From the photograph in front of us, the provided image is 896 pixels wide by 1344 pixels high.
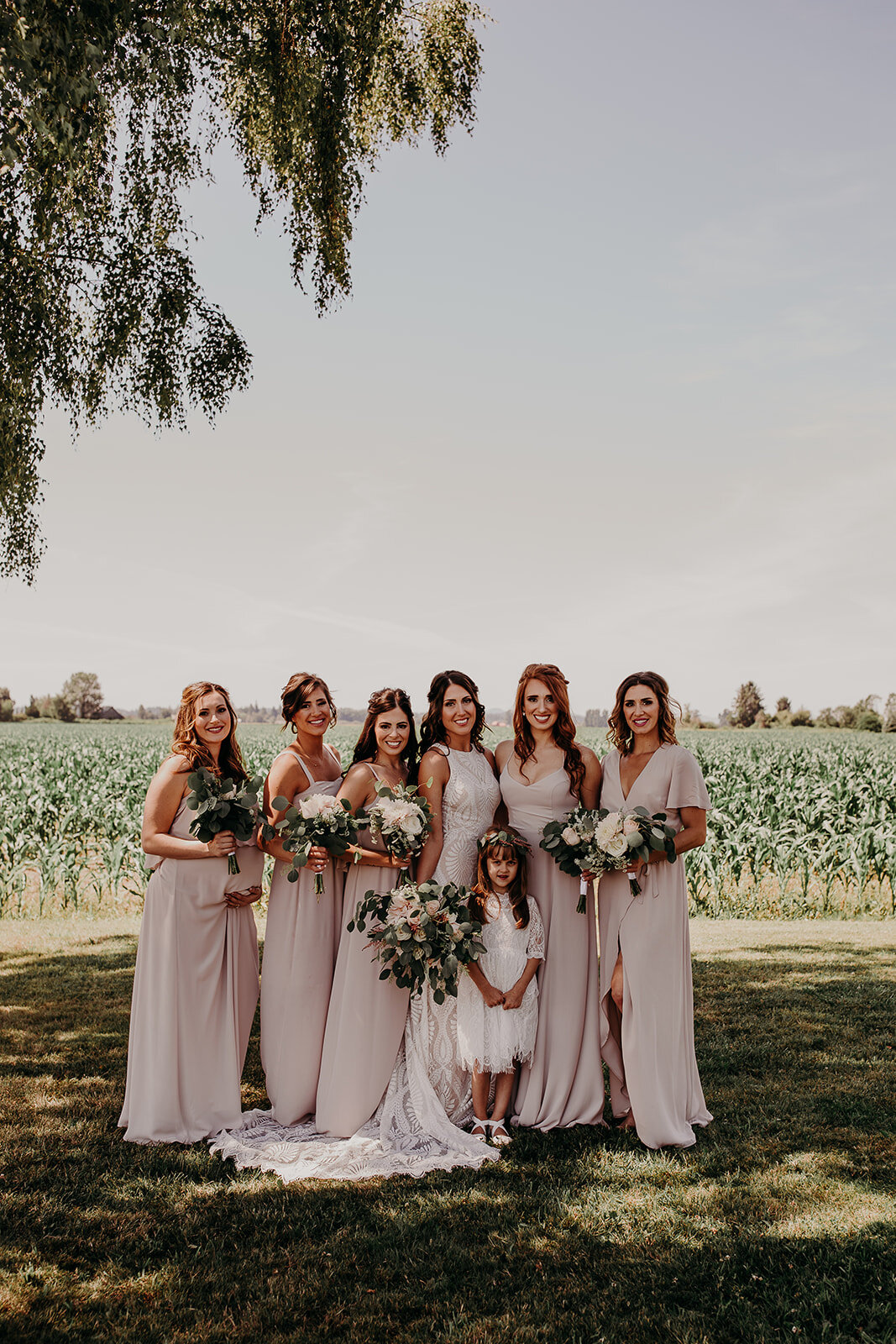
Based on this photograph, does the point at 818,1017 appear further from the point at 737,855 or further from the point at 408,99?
the point at 408,99

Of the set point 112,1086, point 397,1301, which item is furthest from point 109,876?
point 397,1301

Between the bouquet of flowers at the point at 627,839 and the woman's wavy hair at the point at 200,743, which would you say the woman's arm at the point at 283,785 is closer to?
the woman's wavy hair at the point at 200,743

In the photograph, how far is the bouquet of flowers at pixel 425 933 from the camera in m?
4.82

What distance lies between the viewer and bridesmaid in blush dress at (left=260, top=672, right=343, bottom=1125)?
17.4 feet

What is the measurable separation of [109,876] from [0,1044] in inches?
211

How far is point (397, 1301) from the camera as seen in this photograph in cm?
358

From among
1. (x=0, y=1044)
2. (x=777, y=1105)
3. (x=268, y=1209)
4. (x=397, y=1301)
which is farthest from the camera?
(x=0, y=1044)

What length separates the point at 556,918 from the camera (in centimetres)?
534

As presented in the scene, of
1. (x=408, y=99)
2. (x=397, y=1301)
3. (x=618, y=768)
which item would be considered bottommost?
(x=397, y=1301)

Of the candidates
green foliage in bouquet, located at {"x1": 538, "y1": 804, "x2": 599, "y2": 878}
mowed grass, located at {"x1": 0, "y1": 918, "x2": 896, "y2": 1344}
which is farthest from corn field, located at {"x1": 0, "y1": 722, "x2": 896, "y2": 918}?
green foliage in bouquet, located at {"x1": 538, "y1": 804, "x2": 599, "y2": 878}

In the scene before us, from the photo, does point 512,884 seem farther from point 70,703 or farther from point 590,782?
point 70,703

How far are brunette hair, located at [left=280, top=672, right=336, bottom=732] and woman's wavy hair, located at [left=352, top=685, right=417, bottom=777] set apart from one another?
8.5 inches

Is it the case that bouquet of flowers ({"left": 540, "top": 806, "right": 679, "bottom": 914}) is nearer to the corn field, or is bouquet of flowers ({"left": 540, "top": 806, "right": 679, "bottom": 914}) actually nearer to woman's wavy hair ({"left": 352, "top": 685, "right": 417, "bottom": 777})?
woman's wavy hair ({"left": 352, "top": 685, "right": 417, "bottom": 777})

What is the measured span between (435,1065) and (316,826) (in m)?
1.62
